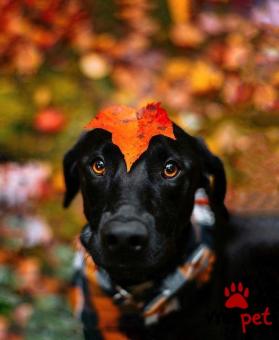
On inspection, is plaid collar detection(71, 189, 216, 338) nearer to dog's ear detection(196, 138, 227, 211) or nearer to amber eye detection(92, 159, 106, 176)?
dog's ear detection(196, 138, 227, 211)

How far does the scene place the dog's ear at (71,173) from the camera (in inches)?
120

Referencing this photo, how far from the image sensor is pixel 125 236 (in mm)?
2396

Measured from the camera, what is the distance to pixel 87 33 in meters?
5.56

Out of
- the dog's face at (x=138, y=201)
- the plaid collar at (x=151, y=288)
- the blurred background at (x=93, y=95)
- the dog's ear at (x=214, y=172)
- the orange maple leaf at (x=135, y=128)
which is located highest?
the orange maple leaf at (x=135, y=128)

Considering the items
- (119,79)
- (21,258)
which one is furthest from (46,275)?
(119,79)

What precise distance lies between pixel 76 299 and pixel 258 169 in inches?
66.5

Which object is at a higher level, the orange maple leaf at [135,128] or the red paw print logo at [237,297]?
the orange maple leaf at [135,128]

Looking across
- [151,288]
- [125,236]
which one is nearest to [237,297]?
[151,288]

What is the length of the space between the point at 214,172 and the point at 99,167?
1.98 ft

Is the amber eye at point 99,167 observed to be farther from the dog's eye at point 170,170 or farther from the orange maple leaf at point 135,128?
the dog's eye at point 170,170

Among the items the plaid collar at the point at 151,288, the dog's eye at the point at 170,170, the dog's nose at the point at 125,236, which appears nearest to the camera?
the dog's nose at the point at 125,236

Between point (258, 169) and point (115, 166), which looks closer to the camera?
point (115, 166)

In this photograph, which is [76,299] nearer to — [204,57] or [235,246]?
[235,246]

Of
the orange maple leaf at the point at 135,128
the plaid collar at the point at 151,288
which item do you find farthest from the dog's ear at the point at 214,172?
the orange maple leaf at the point at 135,128
